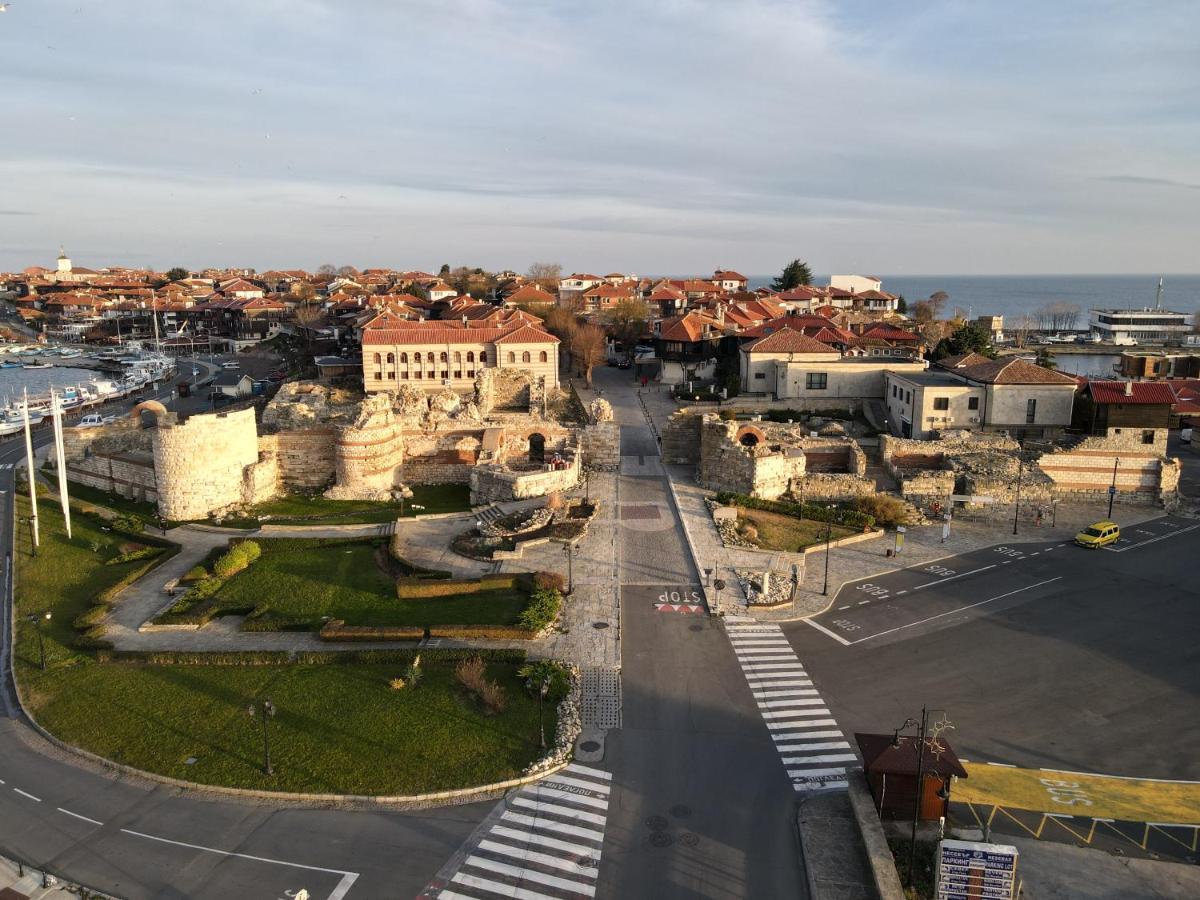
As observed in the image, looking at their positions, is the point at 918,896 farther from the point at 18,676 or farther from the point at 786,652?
the point at 18,676

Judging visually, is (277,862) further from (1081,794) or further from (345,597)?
(1081,794)

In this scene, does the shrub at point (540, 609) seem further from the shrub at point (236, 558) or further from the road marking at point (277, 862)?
the shrub at point (236, 558)

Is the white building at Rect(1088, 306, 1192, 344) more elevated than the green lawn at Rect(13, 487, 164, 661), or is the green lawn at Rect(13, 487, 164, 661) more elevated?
the white building at Rect(1088, 306, 1192, 344)

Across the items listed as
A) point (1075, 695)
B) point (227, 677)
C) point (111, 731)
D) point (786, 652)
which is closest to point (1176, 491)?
point (1075, 695)

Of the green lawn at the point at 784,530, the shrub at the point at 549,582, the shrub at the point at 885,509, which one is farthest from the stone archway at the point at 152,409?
the shrub at the point at 885,509

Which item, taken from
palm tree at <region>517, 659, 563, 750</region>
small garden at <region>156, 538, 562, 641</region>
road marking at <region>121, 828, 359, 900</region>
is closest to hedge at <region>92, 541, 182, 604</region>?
small garden at <region>156, 538, 562, 641</region>

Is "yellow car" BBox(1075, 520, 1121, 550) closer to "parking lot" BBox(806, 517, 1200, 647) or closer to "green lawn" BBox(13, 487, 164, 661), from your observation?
"parking lot" BBox(806, 517, 1200, 647)
